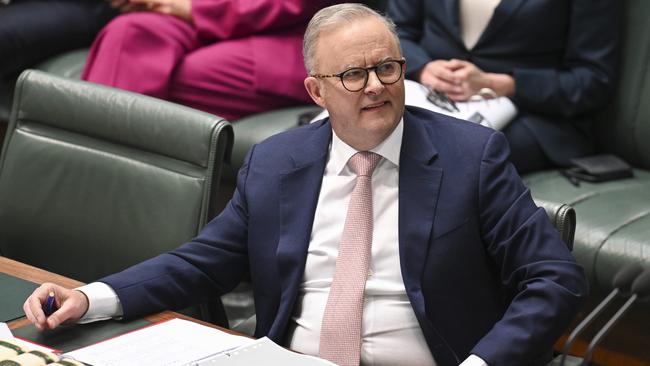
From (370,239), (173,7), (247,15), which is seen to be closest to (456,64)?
(247,15)

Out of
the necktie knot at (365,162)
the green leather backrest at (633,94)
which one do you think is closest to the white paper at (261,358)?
the necktie knot at (365,162)

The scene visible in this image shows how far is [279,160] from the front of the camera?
2.14 m

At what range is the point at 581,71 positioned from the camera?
3.34m

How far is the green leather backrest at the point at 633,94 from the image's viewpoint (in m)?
3.36

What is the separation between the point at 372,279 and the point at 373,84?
36 centimetres

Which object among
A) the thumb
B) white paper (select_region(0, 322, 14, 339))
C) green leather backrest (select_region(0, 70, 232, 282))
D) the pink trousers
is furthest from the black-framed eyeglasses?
the pink trousers

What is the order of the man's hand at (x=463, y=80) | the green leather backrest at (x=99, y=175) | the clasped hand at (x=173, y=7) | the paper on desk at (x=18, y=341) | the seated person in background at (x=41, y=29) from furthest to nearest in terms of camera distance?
the seated person in background at (x=41, y=29)
the clasped hand at (x=173, y=7)
the man's hand at (x=463, y=80)
the green leather backrest at (x=99, y=175)
the paper on desk at (x=18, y=341)

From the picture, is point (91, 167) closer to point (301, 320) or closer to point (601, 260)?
point (301, 320)

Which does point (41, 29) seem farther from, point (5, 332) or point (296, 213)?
point (5, 332)

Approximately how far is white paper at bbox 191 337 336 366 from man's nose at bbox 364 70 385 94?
1.78 ft

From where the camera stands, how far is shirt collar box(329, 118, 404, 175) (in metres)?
2.06

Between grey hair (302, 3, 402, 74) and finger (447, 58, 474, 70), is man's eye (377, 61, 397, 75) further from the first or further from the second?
finger (447, 58, 474, 70)

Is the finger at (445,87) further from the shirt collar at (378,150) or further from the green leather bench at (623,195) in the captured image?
the shirt collar at (378,150)

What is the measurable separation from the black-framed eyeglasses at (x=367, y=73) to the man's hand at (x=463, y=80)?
4.17ft
